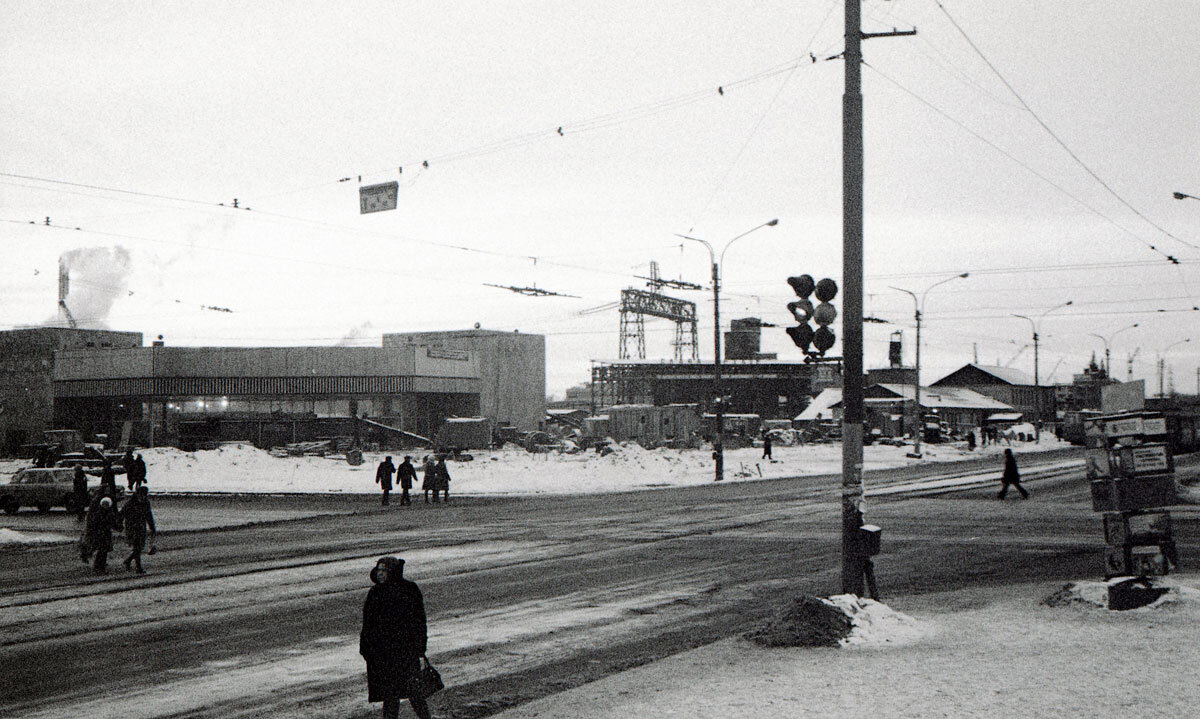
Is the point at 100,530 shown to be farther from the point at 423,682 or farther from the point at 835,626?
the point at 835,626

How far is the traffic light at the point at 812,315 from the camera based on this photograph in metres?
11.9

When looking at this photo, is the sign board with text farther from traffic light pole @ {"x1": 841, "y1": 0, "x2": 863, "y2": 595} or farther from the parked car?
the parked car

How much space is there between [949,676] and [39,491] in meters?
30.4

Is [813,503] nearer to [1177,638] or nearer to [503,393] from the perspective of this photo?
[1177,638]

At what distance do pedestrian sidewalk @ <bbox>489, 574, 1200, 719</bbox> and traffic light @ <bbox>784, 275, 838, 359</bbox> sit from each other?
127 inches

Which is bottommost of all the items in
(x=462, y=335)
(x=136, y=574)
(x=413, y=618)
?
(x=136, y=574)

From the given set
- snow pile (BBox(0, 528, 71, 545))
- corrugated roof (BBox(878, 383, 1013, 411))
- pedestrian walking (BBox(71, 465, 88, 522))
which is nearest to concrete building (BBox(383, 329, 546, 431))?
corrugated roof (BBox(878, 383, 1013, 411))

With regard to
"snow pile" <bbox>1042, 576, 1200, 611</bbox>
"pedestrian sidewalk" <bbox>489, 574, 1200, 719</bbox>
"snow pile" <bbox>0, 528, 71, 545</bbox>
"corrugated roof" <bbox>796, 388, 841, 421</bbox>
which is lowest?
"snow pile" <bbox>0, 528, 71, 545</bbox>

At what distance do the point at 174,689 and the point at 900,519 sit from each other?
18.2m

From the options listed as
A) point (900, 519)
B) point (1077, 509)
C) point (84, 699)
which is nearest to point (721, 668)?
point (84, 699)

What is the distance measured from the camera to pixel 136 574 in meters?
16.5

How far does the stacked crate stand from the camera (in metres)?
11.6

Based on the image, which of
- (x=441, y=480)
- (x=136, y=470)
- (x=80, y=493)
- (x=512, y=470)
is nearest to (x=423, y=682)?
(x=80, y=493)

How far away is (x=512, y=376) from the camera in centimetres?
10975
